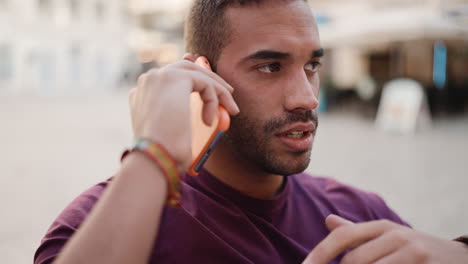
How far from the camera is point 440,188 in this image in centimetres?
591

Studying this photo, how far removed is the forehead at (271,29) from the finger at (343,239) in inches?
32.7

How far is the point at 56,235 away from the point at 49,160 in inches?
274

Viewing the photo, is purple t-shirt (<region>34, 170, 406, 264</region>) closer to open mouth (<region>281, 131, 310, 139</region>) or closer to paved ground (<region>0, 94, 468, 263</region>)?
open mouth (<region>281, 131, 310, 139</region>)

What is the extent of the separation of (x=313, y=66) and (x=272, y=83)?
0.90 feet

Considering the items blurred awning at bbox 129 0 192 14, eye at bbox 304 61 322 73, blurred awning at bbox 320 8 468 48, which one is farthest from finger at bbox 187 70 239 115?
blurred awning at bbox 129 0 192 14

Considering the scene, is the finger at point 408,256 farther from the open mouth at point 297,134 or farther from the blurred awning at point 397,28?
the blurred awning at point 397,28

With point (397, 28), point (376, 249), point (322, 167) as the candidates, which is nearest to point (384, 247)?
point (376, 249)

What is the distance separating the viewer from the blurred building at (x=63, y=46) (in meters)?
26.3

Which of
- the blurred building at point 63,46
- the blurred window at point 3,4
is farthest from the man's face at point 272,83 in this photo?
the blurred window at point 3,4

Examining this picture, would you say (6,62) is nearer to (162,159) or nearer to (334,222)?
(162,159)

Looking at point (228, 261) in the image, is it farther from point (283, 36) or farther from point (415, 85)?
point (415, 85)

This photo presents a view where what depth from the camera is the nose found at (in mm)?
1653

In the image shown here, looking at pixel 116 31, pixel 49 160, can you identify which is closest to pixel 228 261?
pixel 49 160

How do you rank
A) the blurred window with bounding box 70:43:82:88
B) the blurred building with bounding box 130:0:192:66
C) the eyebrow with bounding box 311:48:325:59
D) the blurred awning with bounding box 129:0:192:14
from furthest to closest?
the blurred building with bounding box 130:0:192:66 → the blurred awning with bounding box 129:0:192:14 → the blurred window with bounding box 70:43:82:88 → the eyebrow with bounding box 311:48:325:59
